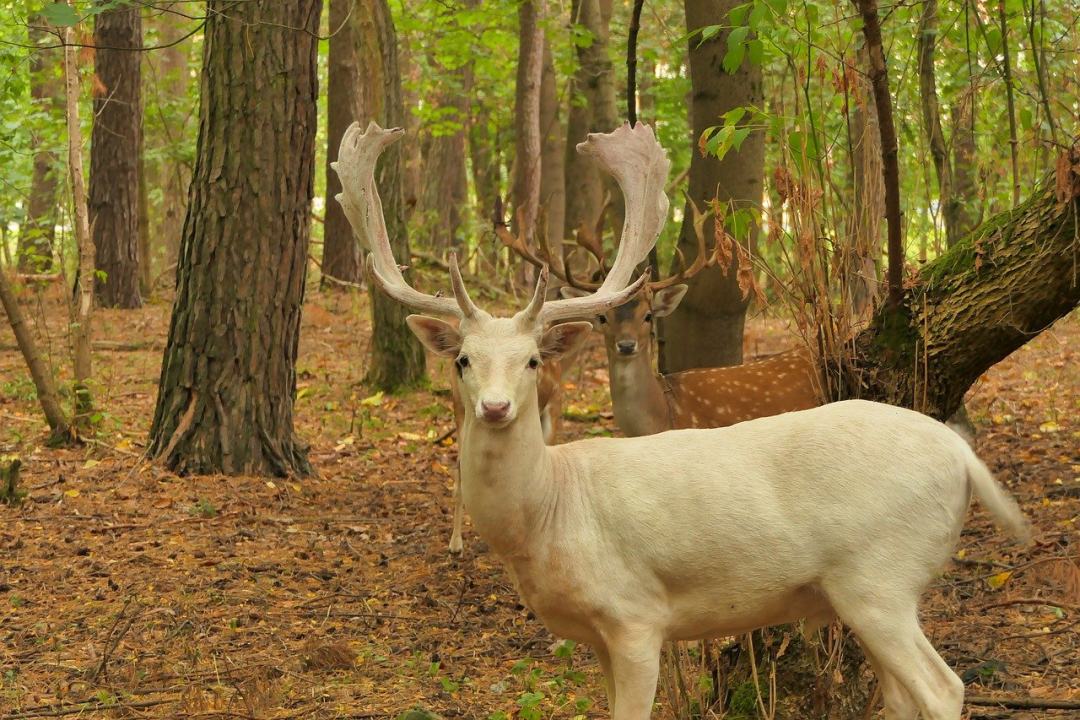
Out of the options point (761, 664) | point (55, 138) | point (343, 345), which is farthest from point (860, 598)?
point (55, 138)

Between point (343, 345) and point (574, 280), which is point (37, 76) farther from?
point (574, 280)

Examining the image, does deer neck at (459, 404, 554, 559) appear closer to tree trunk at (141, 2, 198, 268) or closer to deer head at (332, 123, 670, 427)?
deer head at (332, 123, 670, 427)

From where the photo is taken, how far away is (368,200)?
4.80m

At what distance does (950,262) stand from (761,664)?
70.4 inches

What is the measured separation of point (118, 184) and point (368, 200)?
12082 mm

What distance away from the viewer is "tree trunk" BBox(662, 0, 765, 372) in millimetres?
7262

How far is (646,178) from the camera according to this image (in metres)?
4.87

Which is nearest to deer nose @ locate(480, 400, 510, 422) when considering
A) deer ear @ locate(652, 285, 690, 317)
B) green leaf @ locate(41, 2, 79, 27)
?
green leaf @ locate(41, 2, 79, 27)

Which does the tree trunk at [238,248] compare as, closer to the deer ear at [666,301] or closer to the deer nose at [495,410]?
the deer ear at [666,301]

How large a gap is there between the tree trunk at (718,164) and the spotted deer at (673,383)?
188 millimetres

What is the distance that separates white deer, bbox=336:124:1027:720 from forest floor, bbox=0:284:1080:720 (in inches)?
43.9

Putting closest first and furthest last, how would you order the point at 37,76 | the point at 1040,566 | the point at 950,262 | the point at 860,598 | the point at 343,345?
1. the point at 860,598
2. the point at 950,262
3. the point at 1040,566
4. the point at 343,345
5. the point at 37,76

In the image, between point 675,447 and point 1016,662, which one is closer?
point 675,447

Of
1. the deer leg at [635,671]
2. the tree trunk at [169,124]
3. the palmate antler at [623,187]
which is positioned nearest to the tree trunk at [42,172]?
the tree trunk at [169,124]
